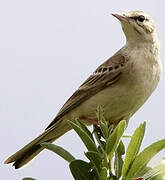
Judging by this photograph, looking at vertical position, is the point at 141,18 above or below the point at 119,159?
above

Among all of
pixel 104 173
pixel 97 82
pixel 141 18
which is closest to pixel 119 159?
pixel 104 173

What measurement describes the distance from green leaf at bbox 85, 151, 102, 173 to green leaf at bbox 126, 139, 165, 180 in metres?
0.17

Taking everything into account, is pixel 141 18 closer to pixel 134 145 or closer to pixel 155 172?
pixel 134 145

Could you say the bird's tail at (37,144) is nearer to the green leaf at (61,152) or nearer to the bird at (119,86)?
the bird at (119,86)

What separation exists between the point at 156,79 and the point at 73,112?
1.39m

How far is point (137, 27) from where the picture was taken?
308 inches

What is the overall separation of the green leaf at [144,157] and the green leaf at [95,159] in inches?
6.6

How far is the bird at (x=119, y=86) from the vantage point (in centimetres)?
663

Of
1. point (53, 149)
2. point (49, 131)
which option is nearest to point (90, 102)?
point (49, 131)

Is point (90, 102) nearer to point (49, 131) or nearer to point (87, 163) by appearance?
point (49, 131)

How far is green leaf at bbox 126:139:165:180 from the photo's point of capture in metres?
2.50

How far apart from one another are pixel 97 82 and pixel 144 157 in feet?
16.2

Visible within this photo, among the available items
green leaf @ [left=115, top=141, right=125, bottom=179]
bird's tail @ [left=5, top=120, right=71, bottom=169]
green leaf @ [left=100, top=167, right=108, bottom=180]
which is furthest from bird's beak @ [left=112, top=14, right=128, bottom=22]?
green leaf @ [left=100, top=167, right=108, bottom=180]

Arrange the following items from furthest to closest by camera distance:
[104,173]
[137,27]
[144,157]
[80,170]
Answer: [137,27], [144,157], [80,170], [104,173]
